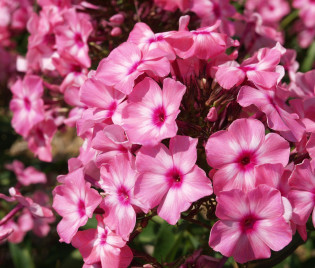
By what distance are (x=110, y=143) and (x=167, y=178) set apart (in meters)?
0.16

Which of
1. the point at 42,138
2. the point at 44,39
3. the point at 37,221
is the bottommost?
the point at 37,221

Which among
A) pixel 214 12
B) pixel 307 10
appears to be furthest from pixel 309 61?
pixel 214 12

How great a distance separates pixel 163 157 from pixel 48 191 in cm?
136

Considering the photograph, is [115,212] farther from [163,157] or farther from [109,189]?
[163,157]

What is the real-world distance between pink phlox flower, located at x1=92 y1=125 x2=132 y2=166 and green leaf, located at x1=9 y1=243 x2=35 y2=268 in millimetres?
1012

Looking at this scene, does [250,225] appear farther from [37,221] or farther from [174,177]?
[37,221]

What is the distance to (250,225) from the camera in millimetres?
978

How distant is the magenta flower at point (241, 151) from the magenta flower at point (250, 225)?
3cm

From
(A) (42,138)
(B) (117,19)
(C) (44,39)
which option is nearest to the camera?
Answer: (B) (117,19)

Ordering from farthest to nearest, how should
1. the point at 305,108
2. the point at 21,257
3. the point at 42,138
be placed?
1. the point at 21,257
2. the point at 42,138
3. the point at 305,108

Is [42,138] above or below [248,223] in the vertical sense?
below

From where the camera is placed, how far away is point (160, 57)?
1.05 metres

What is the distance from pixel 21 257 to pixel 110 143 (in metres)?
1.10

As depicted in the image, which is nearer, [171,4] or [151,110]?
[151,110]
